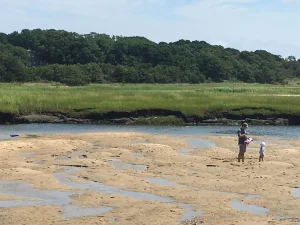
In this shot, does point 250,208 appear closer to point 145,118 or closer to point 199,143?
point 199,143

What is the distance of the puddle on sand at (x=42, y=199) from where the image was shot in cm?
1542

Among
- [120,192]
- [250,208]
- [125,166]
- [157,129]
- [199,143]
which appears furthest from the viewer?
[157,129]

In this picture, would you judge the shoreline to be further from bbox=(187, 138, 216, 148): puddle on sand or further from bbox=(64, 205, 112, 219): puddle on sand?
bbox=(64, 205, 112, 219): puddle on sand

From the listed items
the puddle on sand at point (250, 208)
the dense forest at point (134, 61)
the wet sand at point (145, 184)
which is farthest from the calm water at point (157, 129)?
the dense forest at point (134, 61)

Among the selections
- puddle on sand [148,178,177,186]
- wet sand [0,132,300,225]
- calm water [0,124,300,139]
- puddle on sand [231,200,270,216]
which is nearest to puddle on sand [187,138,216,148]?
wet sand [0,132,300,225]

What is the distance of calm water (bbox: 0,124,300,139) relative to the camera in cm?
3966

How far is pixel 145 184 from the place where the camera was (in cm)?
1912

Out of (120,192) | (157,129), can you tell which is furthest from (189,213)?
(157,129)

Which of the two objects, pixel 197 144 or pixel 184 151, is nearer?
pixel 184 151

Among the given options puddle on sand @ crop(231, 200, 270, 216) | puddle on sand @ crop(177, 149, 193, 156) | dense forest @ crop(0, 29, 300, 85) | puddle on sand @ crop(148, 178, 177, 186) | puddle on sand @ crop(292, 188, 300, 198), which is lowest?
puddle on sand @ crop(231, 200, 270, 216)

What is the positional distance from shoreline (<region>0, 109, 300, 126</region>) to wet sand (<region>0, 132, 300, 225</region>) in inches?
635

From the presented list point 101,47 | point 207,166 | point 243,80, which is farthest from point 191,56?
point 207,166

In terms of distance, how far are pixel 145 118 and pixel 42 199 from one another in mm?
30336

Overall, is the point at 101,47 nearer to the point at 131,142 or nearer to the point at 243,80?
the point at 243,80
